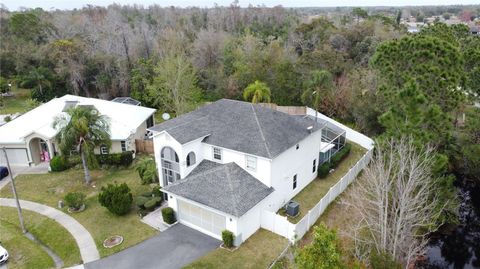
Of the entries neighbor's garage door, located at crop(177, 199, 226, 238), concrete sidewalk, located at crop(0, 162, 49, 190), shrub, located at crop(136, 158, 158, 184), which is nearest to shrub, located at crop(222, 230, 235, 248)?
neighbor's garage door, located at crop(177, 199, 226, 238)

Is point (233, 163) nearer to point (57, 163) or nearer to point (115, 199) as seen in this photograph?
point (115, 199)

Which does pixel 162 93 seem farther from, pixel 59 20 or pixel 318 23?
pixel 59 20

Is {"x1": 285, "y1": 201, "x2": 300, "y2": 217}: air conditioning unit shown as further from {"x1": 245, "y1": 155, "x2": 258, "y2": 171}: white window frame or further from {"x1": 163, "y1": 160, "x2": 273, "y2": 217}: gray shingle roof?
{"x1": 245, "y1": 155, "x2": 258, "y2": 171}: white window frame

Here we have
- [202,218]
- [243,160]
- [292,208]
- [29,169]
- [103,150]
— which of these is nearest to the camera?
[202,218]

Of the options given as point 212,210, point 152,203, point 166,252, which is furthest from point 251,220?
point 152,203

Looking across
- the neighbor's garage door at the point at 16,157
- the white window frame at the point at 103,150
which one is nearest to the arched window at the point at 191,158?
the white window frame at the point at 103,150

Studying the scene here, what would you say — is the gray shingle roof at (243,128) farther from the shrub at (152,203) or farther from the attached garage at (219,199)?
the shrub at (152,203)
